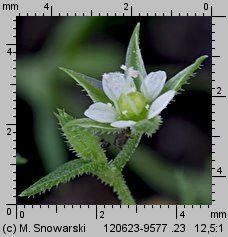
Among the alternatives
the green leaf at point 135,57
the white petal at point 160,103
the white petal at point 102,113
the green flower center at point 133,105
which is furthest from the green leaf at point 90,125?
the green leaf at point 135,57

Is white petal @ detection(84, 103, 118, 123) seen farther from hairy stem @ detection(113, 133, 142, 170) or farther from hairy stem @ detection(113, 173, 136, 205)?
hairy stem @ detection(113, 173, 136, 205)

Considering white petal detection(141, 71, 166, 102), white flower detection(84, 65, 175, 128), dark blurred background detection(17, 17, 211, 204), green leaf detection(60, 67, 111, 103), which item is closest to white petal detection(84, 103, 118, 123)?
white flower detection(84, 65, 175, 128)

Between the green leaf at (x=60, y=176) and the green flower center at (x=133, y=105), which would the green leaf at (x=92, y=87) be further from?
the green leaf at (x=60, y=176)

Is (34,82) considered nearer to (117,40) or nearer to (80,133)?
(117,40)

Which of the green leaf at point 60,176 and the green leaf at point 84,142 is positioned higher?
the green leaf at point 84,142

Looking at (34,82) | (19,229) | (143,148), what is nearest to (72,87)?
(34,82)

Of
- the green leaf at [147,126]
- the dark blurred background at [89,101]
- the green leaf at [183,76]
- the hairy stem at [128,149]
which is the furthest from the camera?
the dark blurred background at [89,101]

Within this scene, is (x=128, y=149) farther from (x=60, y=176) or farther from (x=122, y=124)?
(x=60, y=176)
